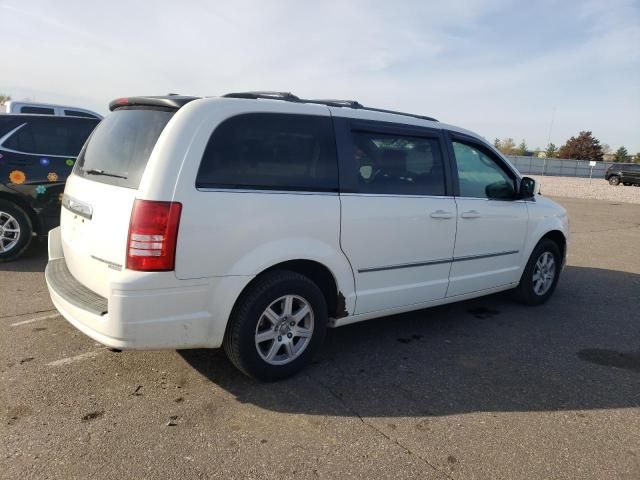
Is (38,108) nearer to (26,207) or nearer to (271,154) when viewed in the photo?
(26,207)

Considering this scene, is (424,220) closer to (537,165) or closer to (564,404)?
(564,404)

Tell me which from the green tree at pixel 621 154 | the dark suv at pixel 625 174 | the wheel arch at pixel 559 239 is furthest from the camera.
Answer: the green tree at pixel 621 154

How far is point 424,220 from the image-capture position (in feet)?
13.0

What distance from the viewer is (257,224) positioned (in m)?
3.05

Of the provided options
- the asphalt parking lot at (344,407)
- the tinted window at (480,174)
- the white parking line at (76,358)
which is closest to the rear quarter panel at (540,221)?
the tinted window at (480,174)

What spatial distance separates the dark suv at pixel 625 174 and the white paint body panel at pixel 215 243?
3585 centimetres

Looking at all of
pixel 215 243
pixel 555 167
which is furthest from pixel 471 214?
pixel 555 167

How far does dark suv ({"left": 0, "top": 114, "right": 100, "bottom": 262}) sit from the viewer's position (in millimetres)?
6023

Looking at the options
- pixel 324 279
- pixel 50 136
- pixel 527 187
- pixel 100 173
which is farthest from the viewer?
pixel 50 136

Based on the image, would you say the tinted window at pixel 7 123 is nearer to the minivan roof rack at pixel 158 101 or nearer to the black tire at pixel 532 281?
the minivan roof rack at pixel 158 101

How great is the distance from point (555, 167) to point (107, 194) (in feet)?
194

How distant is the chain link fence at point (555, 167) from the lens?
176ft

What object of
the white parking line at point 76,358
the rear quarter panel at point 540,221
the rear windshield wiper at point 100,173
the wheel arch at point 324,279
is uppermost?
the rear windshield wiper at point 100,173

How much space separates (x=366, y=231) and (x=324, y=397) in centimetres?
117
